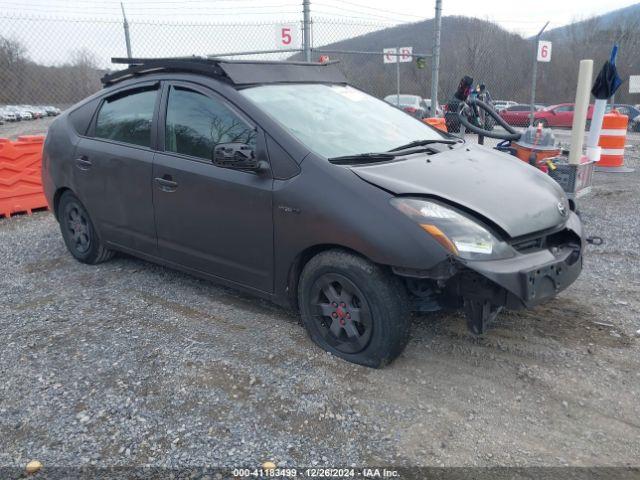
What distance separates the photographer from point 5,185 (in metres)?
7.00

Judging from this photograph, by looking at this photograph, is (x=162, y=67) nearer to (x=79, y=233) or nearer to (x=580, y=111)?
(x=79, y=233)

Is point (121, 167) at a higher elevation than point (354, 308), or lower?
higher

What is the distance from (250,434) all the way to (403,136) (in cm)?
231

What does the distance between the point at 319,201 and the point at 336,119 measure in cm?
88

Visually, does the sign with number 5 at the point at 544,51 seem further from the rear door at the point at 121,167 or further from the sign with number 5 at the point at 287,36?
the rear door at the point at 121,167

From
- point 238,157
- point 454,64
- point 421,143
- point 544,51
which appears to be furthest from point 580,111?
point 454,64

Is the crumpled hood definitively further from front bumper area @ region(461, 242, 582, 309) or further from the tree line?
the tree line

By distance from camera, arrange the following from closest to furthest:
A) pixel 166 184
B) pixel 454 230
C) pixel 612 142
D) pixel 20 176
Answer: pixel 454 230
pixel 166 184
pixel 20 176
pixel 612 142

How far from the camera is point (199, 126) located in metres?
3.81

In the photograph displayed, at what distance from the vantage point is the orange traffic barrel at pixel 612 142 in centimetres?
971

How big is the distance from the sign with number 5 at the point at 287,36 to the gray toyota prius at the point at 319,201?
4.81 m

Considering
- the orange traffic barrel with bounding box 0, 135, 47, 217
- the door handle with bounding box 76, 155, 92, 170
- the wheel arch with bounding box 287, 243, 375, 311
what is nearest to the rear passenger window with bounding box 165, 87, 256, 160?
the wheel arch with bounding box 287, 243, 375, 311

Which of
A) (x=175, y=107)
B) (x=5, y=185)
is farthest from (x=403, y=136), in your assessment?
(x=5, y=185)

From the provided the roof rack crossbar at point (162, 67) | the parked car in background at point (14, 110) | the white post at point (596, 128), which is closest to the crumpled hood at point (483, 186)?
the roof rack crossbar at point (162, 67)
